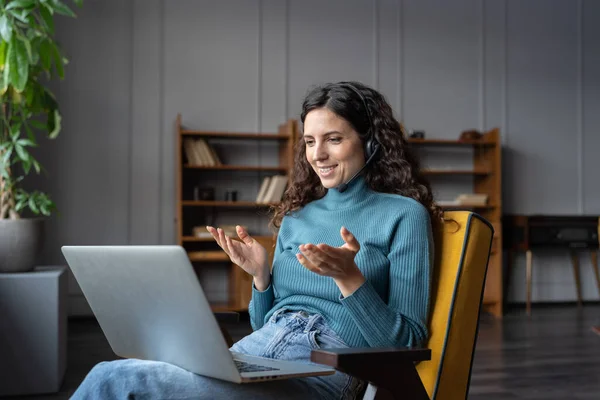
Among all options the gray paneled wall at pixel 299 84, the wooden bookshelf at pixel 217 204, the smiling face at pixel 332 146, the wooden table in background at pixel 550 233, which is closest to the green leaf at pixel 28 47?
the smiling face at pixel 332 146

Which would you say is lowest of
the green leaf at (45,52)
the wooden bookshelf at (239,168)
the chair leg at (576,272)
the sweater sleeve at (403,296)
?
the chair leg at (576,272)

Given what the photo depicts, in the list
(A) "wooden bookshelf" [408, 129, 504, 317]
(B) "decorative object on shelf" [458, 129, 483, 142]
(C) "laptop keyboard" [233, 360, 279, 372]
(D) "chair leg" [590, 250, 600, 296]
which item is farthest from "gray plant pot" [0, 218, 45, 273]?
(D) "chair leg" [590, 250, 600, 296]

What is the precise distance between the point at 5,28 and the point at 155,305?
2.26m

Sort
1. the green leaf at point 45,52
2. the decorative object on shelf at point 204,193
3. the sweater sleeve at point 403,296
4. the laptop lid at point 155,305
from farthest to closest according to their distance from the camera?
1. the decorative object on shelf at point 204,193
2. the green leaf at point 45,52
3. the sweater sleeve at point 403,296
4. the laptop lid at point 155,305

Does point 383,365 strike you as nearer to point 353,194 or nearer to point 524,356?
point 353,194

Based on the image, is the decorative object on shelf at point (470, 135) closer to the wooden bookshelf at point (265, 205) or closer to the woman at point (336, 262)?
the wooden bookshelf at point (265, 205)

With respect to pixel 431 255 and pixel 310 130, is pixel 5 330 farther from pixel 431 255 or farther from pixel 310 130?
pixel 431 255

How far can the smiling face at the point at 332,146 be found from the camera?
172cm

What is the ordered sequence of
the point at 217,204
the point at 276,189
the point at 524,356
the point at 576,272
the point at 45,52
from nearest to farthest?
the point at 45,52 → the point at 524,356 → the point at 217,204 → the point at 276,189 → the point at 576,272

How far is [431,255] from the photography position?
1.58 meters

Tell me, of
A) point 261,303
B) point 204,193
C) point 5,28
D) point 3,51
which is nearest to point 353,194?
point 261,303

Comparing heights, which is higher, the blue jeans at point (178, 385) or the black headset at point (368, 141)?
the black headset at point (368, 141)

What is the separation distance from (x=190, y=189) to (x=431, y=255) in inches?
182

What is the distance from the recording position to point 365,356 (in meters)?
1.28
